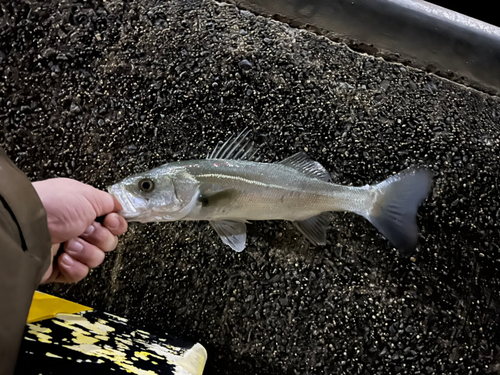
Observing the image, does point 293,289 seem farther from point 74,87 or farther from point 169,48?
point 74,87

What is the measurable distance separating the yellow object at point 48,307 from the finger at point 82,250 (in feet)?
0.79

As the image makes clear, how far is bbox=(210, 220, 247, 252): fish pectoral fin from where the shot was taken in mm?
1352

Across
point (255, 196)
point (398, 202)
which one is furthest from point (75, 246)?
point (398, 202)

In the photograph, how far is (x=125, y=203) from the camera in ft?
3.96

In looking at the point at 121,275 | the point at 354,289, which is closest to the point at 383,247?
the point at 354,289

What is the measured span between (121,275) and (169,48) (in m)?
1.16

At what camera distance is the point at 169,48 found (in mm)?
1714

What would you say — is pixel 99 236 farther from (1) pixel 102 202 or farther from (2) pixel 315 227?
(2) pixel 315 227

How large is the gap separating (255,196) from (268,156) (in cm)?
37

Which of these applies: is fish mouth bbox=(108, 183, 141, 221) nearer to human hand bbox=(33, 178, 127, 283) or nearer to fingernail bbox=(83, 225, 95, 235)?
human hand bbox=(33, 178, 127, 283)

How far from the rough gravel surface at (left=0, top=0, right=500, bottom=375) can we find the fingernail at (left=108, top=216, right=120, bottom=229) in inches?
17.6

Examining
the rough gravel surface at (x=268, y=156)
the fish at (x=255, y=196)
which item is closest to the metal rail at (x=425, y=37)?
the rough gravel surface at (x=268, y=156)

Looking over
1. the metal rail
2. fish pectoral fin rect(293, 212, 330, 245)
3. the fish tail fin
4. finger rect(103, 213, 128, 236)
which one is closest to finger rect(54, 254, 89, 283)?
finger rect(103, 213, 128, 236)

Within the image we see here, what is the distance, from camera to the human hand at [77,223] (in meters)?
1.10
